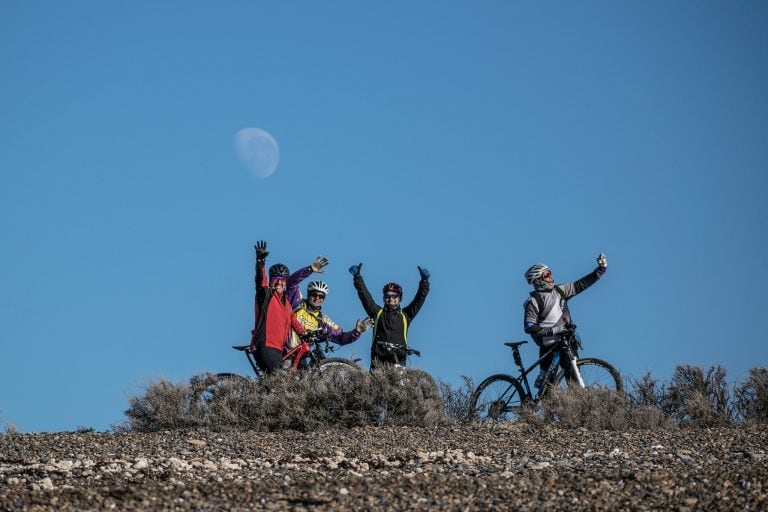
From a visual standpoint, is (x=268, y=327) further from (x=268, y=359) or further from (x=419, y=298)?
(x=419, y=298)

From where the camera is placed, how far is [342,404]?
15.0 m

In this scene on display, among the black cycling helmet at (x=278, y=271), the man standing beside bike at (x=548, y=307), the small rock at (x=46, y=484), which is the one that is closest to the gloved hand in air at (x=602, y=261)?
the man standing beside bike at (x=548, y=307)

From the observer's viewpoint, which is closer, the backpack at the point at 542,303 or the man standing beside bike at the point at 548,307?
the man standing beside bike at the point at 548,307

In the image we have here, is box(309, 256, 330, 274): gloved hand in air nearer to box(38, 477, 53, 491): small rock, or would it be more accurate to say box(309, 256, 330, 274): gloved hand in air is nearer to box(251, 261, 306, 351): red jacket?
box(251, 261, 306, 351): red jacket

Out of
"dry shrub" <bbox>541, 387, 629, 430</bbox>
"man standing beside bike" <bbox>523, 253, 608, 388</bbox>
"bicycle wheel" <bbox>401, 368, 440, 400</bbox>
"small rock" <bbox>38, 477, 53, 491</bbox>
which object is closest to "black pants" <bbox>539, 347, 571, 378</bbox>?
"man standing beside bike" <bbox>523, 253, 608, 388</bbox>

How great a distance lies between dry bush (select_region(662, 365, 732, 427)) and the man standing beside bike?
1.52 metres

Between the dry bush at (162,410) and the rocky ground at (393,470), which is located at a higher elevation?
the dry bush at (162,410)

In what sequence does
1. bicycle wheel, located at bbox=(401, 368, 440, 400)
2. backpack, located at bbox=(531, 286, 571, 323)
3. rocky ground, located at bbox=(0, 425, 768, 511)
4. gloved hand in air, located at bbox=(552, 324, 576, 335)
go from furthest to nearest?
backpack, located at bbox=(531, 286, 571, 323) → gloved hand in air, located at bbox=(552, 324, 576, 335) → bicycle wheel, located at bbox=(401, 368, 440, 400) → rocky ground, located at bbox=(0, 425, 768, 511)

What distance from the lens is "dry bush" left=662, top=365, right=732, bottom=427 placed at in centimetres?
1530

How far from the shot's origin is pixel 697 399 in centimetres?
1534

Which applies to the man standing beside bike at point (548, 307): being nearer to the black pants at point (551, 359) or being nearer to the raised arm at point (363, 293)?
the black pants at point (551, 359)

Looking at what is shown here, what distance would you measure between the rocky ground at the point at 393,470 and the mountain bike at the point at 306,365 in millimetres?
1805

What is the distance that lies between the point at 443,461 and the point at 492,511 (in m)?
3.20

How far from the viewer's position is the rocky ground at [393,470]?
806 centimetres
